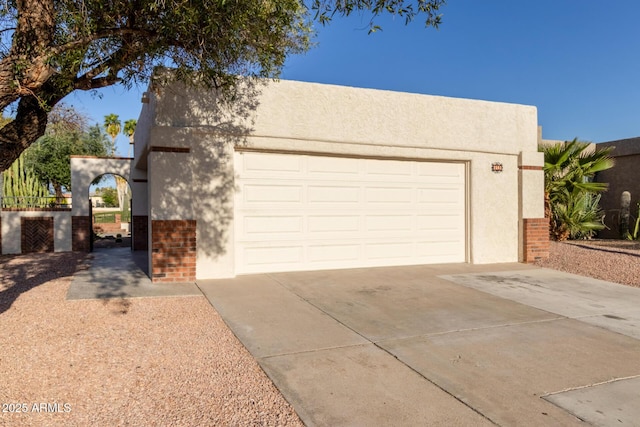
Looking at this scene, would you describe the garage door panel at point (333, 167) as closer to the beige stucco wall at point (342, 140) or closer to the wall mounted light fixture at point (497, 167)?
the beige stucco wall at point (342, 140)

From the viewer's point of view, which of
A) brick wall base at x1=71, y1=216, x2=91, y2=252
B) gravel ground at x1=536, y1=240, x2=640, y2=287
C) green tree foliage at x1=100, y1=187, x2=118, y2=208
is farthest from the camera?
green tree foliage at x1=100, y1=187, x2=118, y2=208

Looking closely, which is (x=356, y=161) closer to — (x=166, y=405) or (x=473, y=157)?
(x=473, y=157)

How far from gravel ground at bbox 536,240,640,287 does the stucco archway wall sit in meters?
12.1

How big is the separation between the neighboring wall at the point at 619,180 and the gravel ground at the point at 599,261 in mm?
4017

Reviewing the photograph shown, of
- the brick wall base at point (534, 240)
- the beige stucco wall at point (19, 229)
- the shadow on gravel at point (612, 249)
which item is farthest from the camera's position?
the beige stucco wall at point (19, 229)

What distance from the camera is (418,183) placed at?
10.2 metres

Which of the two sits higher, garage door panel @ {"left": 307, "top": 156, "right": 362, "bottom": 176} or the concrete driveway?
garage door panel @ {"left": 307, "top": 156, "right": 362, "bottom": 176}

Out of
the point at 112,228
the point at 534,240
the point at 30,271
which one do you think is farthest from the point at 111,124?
the point at 534,240

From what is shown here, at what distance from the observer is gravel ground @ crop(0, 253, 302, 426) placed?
10.6ft

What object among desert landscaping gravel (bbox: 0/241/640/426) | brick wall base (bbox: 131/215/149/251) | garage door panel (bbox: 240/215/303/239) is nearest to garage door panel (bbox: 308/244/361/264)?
garage door panel (bbox: 240/215/303/239)

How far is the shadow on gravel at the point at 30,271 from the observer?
288 inches

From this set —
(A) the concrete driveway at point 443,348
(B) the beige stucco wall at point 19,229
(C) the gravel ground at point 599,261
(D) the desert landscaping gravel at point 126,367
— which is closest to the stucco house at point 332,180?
(C) the gravel ground at point 599,261

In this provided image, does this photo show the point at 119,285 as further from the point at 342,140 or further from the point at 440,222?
the point at 440,222

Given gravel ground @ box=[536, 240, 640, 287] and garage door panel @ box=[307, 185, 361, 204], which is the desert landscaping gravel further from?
gravel ground @ box=[536, 240, 640, 287]
